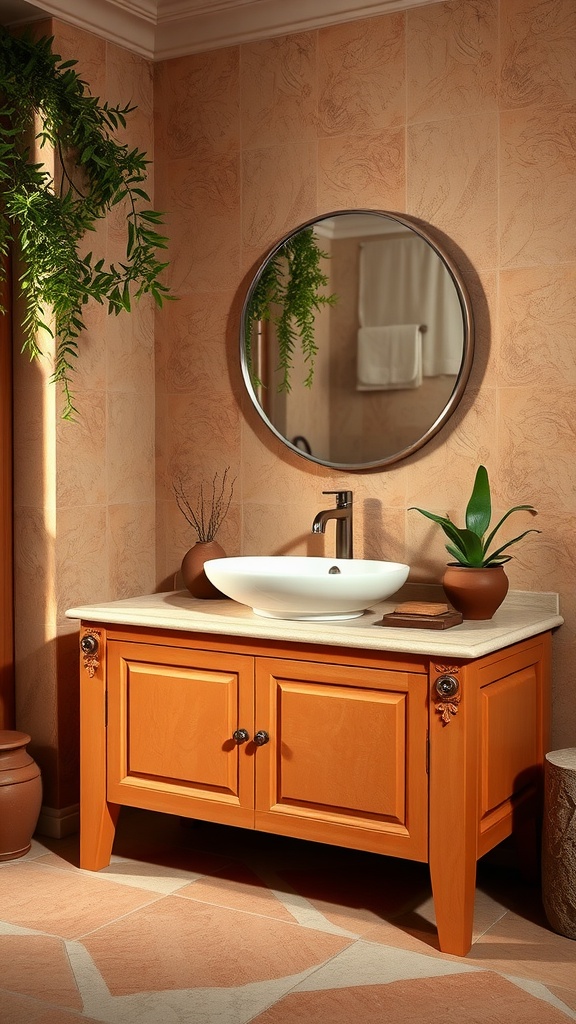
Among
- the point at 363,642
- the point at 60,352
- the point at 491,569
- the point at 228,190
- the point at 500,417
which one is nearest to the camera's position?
the point at 363,642

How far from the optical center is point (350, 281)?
3.10 metres

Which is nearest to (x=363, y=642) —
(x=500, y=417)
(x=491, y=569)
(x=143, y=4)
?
(x=491, y=569)

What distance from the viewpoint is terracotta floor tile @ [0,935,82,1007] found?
89.1 inches

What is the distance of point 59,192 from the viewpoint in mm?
3164

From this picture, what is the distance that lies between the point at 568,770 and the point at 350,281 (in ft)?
Result: 4.77

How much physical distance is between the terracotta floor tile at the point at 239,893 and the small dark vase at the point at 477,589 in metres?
0.86

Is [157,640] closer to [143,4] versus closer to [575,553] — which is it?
[575,553]

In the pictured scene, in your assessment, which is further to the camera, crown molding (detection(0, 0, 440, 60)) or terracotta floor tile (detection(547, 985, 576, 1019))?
crown molding (detection(0, 0, 440, 60))

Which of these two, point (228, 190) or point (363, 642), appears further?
point (228, 190)

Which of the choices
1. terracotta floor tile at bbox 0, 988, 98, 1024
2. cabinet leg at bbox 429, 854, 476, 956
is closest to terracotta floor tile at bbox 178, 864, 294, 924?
cabinet leg at bbox 429, 854, 476, 956

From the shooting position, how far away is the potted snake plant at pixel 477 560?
2670 mm

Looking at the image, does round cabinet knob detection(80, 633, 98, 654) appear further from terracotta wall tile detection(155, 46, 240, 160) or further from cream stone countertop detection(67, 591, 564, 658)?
terracotta wall tile detection(155, 46, 240, 160)

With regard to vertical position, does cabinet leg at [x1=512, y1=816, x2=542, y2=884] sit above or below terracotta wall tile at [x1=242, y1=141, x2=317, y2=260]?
below

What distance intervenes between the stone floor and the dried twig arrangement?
0.94m
